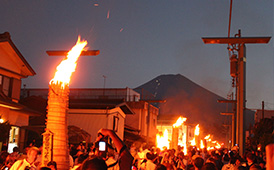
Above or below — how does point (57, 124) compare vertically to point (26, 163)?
above

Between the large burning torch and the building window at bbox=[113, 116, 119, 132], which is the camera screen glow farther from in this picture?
the building window at bbox=[113, 116, 119, 132]

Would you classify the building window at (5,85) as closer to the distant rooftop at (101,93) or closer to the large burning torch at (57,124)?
the large burning torch at (57,124)

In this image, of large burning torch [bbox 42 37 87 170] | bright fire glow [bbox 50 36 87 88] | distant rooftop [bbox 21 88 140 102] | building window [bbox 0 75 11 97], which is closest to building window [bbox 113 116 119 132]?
building window [bbox 0 75 11 97]

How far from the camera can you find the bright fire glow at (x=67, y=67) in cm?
1030

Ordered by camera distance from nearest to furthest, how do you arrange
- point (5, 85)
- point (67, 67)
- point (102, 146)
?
1. point (102, 146)
2. point (67, 67)
3. point (5, 85)

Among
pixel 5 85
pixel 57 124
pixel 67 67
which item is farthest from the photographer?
pixel 5 85

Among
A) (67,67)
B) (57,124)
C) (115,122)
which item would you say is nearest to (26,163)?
(57,124)

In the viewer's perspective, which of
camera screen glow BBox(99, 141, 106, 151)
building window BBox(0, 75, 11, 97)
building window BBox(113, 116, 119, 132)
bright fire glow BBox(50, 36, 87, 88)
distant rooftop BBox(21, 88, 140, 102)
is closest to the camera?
camera screen glow BBox(99, 141, 106, 151)

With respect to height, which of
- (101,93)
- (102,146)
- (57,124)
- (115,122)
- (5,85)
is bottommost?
(102,146)

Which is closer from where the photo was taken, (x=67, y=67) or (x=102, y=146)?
(x=102, y=146)

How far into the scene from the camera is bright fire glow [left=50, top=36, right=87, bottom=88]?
33.8ft

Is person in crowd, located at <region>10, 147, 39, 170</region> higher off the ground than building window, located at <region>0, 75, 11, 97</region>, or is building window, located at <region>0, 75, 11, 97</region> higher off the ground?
building window, located at <region>0, 75, 11, 97</region>

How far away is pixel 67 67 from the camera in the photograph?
10.9 m

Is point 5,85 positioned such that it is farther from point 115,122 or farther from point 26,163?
point 26,163
